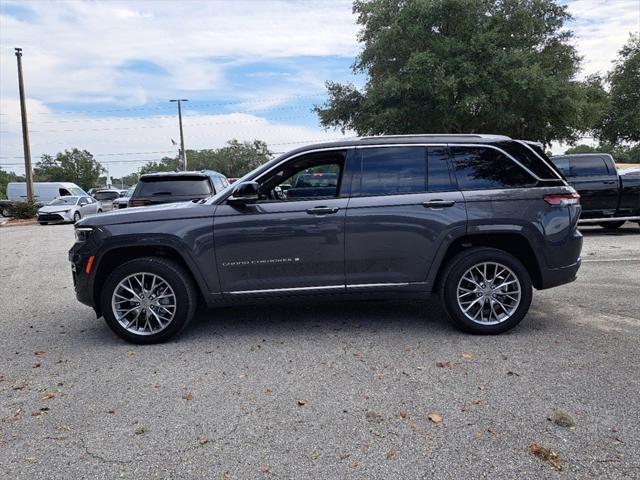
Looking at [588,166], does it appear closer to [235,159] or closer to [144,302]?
[144,302]

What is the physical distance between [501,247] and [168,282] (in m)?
3.27

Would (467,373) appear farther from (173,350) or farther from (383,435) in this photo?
(173,350)

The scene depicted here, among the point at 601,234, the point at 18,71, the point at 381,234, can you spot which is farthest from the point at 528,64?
the point at 18,71

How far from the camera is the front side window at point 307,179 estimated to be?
4.77 metres

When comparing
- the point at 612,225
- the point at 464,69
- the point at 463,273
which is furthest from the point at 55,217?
the point at 463,273

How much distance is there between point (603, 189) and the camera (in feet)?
39.2

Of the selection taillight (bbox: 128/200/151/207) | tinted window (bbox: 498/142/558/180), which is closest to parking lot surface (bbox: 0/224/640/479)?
tinted window (bbox: 498/142/558/180)

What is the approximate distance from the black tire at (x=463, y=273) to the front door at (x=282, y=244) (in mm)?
1041

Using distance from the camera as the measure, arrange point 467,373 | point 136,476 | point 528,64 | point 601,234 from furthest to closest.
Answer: point 528,64, point 601,234, point 467,373, point 136,476

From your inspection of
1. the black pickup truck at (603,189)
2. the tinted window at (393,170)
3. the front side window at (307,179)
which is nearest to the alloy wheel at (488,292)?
the tinted window at (393,170)

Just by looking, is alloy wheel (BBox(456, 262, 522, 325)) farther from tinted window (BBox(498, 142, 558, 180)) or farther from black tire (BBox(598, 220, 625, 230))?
black tire (BBox(598, 220, 625, 230))

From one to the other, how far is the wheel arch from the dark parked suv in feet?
0.06

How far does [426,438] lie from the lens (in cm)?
297

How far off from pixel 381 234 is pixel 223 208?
4.98 feet
